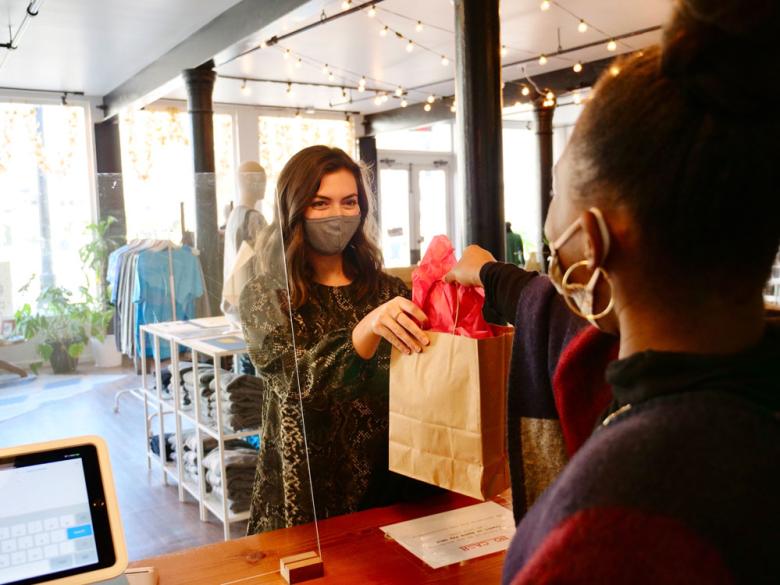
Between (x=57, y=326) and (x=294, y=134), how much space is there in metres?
9.69

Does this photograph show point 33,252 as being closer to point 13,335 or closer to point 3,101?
point 13,335

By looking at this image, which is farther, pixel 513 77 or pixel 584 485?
pixel 513 77

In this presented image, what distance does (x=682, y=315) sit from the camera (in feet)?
1.88

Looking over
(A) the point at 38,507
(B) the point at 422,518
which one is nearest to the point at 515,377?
(B) the point at 422,518

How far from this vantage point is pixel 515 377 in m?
1.12

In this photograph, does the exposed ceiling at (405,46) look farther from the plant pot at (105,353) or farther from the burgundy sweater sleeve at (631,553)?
the burgundy sweater sleeve at (631,553)

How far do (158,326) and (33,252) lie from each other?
0.74 feet

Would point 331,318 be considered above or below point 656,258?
below

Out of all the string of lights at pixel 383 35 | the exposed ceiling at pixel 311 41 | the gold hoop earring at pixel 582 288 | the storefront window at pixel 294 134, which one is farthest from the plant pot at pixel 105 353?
the storefront window at pixel 294 134

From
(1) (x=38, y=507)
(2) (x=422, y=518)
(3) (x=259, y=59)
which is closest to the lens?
(1) (x=38, y=507)

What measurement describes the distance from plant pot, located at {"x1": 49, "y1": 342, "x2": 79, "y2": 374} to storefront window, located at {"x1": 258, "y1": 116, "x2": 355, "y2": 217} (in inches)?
349

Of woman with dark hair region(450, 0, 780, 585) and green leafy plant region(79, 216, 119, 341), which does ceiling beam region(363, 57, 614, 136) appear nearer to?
green leafy plant region(79, 216, 119, 341)

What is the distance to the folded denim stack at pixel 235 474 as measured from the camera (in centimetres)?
118

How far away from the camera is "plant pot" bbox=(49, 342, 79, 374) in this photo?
97 centimetres
